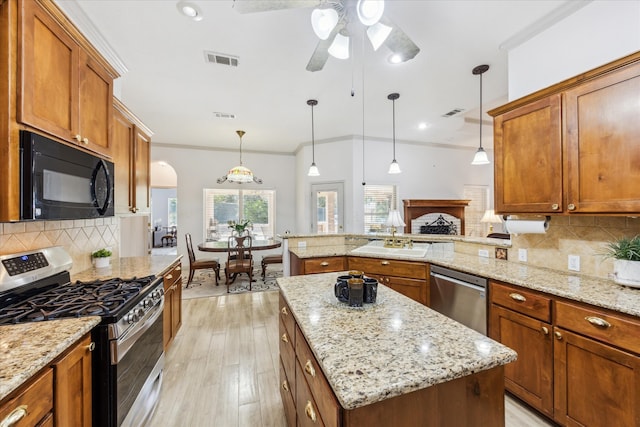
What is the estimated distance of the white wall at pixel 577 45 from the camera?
173 centimetres

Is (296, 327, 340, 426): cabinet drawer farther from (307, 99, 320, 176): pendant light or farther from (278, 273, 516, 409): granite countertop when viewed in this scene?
(307, 99, 320, 176): pendant light

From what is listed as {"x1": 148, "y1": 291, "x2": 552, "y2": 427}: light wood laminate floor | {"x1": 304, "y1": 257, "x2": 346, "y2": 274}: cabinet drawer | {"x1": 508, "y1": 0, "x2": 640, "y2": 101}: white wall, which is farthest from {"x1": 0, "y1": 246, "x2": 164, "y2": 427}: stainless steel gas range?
{"x1": 508, "y1": 0, "x2": 640, "y2": 101}: white wall

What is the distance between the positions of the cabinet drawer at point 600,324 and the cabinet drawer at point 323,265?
1961mm

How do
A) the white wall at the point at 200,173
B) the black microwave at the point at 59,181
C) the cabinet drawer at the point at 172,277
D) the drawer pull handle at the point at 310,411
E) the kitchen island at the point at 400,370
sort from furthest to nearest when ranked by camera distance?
1. the white wall at the point at 200,173
2. the cabinet drawer at the point at 172,277
3. the black microwave at the point at 59,181
4. the drawer pull handle at the point at 310,411
5. the kitchen island at the point at 400,370

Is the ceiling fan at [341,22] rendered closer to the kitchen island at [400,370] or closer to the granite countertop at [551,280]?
the kitchen island at [400,370]

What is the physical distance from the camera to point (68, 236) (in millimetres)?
2018

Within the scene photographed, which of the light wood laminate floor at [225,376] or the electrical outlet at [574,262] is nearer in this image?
the light wood laminate floor at [225,376]

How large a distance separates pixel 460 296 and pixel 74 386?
8.50 ft

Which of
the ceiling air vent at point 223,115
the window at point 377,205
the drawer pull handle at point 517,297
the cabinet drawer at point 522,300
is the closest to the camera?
the cabinet drawer at point 522,300

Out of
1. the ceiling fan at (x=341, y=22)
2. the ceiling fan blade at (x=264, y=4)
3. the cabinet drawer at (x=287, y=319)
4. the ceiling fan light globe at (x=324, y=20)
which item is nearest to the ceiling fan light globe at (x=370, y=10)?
the ceiling fan at (x=341, y=22)

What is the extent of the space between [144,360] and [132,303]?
0.47m

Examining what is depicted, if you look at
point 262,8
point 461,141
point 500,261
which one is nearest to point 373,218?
point 461,141

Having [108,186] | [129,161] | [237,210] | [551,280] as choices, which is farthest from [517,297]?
[237,210]

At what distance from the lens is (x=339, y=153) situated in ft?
18.0
